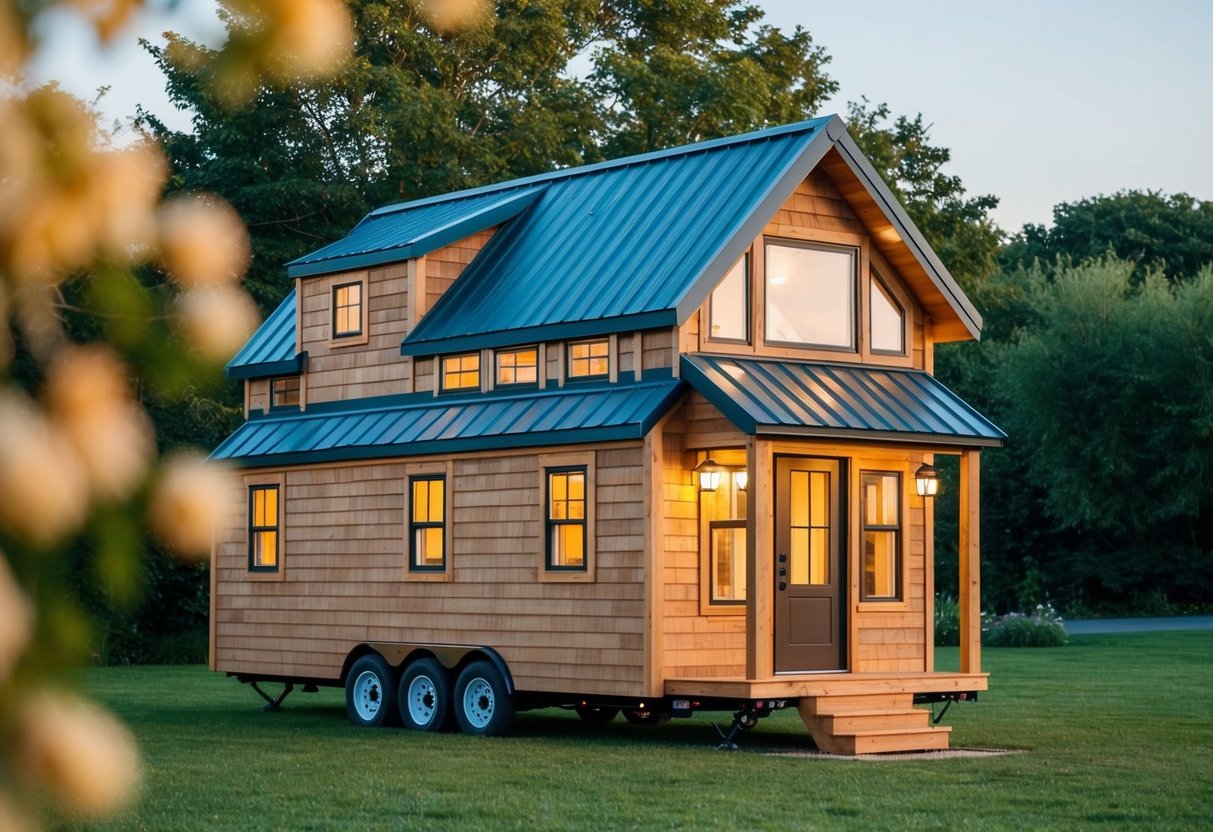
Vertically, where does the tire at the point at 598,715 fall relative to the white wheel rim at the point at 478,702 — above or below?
below

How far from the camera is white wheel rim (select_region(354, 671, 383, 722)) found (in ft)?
65.5

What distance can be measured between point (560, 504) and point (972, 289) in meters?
25.3

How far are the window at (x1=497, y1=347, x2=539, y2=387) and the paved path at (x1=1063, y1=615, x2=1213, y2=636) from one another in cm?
2148

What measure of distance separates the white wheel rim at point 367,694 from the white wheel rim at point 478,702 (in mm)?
1541

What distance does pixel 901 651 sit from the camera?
62.3ft

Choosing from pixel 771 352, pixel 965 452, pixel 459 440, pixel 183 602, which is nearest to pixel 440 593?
pixel 459 440

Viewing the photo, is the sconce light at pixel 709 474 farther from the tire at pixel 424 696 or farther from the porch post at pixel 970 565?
the tire at pixel 424 696

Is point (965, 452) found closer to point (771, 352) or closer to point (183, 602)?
point (771, 352)

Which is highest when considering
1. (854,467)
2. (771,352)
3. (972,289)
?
(972,289)

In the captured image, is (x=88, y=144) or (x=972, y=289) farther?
(x=972, y=289)

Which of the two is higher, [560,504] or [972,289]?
[972,289]

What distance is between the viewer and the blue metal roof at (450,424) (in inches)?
690

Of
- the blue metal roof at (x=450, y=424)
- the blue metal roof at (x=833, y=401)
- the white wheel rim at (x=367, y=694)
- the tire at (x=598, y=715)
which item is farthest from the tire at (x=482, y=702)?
the blue metal roof at (x=833, y=401)

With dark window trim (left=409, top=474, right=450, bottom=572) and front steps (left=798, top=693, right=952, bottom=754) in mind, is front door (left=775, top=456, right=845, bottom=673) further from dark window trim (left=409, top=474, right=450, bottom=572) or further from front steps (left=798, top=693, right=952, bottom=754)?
dark window trim (left=409, top=474, right=450, bottom=572)
